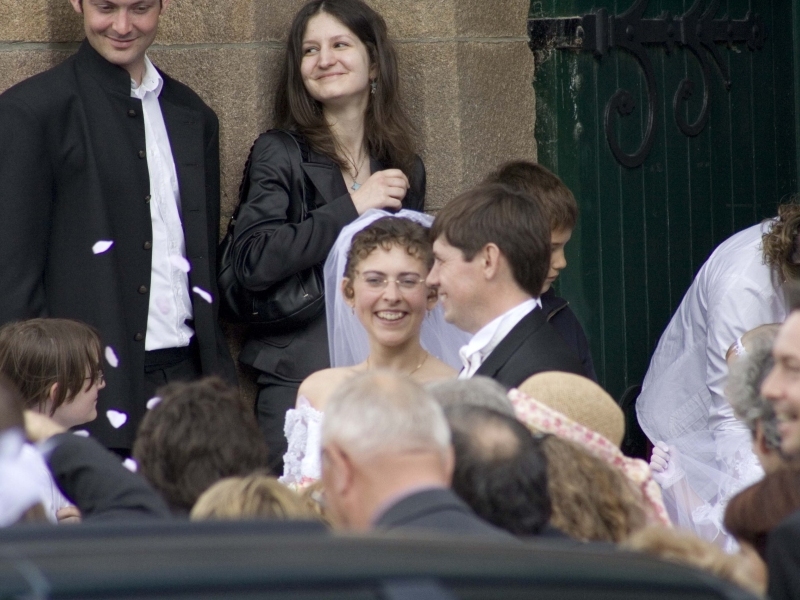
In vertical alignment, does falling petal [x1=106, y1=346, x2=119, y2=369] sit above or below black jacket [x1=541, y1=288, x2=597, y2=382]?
above

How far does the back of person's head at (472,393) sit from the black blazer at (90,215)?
1.73 m

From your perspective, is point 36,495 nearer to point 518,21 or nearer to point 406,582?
point 406,582

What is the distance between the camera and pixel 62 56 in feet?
16.0

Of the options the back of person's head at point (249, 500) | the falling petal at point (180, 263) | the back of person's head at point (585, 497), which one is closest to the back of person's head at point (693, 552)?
the back of person's head at point (585, 497)

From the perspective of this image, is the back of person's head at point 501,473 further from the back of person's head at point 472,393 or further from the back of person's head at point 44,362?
the back of person's head at point 44,362

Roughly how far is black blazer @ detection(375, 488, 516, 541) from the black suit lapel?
1.40m

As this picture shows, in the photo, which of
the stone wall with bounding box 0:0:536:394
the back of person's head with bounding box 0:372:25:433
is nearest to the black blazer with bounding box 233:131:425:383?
the stone wall with bounding box 0:0:536:394

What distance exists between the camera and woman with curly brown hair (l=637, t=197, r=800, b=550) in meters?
4.75

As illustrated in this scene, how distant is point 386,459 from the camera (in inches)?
94.2

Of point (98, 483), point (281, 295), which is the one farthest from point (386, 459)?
point (281, 295)

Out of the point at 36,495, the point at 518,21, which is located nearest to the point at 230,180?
the point at 518,21

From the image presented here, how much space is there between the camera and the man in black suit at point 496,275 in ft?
12.4

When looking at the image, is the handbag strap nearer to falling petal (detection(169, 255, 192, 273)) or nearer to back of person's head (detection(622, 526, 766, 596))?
falling petal (detection(169, 255, 192, 273))

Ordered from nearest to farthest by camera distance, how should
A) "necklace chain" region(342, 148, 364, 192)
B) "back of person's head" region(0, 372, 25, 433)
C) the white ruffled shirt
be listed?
"back of person's head" region(0, 372, 25, 433) < the white ruffled shirt < "necklace chain" region(342, 148, 364, 192)
